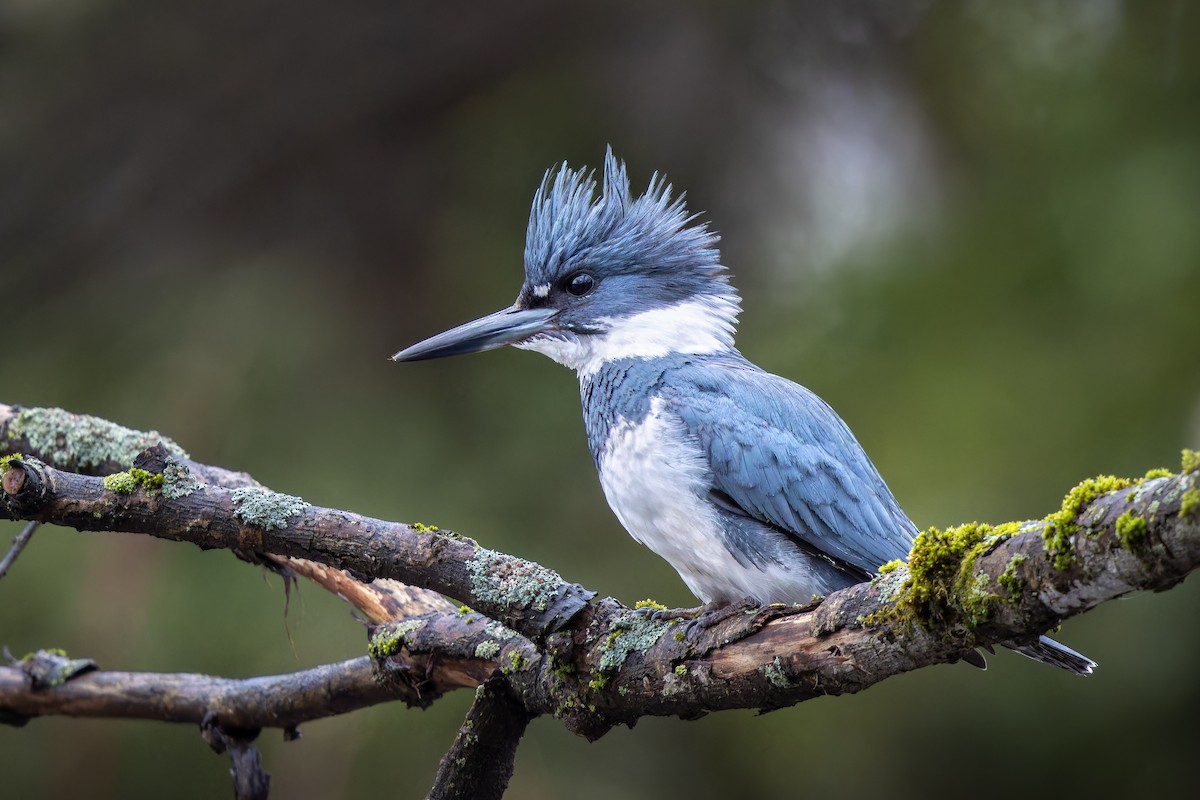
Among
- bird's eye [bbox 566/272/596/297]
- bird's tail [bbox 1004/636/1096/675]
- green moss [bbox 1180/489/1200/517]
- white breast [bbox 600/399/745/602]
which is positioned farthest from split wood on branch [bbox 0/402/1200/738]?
bird's eye [bbox 566/272/596/297]

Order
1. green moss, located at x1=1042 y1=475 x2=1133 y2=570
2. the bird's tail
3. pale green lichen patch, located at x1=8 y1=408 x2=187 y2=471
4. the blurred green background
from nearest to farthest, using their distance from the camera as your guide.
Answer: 1. green moss, located at x1=1042 y1=475 x2=1133 y2=570
2. the bird's tail
3. pale green lichen patch, located at x1=8 y1=408 x2=187 y2=471
4. the blurred green background

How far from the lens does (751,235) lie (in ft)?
14.1

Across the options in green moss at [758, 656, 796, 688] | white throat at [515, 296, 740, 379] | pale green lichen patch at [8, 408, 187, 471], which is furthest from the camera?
white throat at [515, 296, 740, 379]

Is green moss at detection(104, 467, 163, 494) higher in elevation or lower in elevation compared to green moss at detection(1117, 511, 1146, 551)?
higher

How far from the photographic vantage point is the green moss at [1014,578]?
4.60 feet

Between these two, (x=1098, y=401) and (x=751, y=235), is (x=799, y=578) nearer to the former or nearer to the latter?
(x=1098, y=401)

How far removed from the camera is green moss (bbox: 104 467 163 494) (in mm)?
1894

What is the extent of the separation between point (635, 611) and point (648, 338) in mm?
922

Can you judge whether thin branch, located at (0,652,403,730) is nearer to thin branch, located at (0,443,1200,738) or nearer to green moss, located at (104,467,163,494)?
thin branch, located at (0,443,1200,738)

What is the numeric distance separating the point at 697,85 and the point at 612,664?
10.0 ft

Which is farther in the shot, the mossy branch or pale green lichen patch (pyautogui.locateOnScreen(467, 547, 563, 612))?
pale green lichen patch (pyautogui.locateOnScreen(467, 547, 563, 612))

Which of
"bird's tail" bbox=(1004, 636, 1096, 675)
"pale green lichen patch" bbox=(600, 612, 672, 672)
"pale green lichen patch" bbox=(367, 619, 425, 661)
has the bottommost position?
"bird's tail" bbox=(1004, 636, 1096, 675)

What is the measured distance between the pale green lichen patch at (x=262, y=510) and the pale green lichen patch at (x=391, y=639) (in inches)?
22.9

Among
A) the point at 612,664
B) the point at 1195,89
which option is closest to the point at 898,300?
the point at 1195,89
